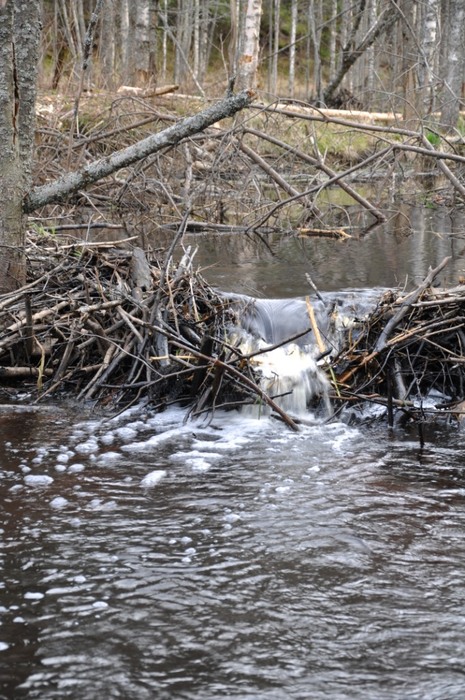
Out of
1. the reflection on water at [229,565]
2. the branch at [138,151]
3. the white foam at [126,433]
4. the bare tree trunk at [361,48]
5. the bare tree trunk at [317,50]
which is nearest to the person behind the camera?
the reflection on water at [229,565]

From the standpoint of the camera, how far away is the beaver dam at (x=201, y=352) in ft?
18.7

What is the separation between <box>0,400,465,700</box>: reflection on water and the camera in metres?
2.88

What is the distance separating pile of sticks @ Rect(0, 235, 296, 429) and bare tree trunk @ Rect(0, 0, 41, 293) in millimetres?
309

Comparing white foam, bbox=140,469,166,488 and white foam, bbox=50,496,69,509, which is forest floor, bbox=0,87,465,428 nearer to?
white foam, bbox=140,469,166,488

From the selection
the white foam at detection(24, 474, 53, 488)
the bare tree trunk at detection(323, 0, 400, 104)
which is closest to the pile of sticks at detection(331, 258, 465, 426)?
the white foam at detection(24, 474, 53, 488)

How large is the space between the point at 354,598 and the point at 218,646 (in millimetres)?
633

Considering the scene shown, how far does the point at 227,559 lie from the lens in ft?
12.1

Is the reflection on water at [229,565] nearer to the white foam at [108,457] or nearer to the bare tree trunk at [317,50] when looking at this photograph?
the white foam at [108,457]

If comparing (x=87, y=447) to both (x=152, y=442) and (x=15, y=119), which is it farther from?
(x=15, y=119)

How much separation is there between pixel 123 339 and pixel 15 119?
1.71 meters

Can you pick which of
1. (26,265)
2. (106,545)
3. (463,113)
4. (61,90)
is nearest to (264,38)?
(463,113)

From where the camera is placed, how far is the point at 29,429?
5336mm

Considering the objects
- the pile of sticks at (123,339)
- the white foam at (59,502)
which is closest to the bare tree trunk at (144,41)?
the pile of sticks at (123,339)

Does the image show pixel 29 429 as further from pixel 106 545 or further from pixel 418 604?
pixel 418 604
